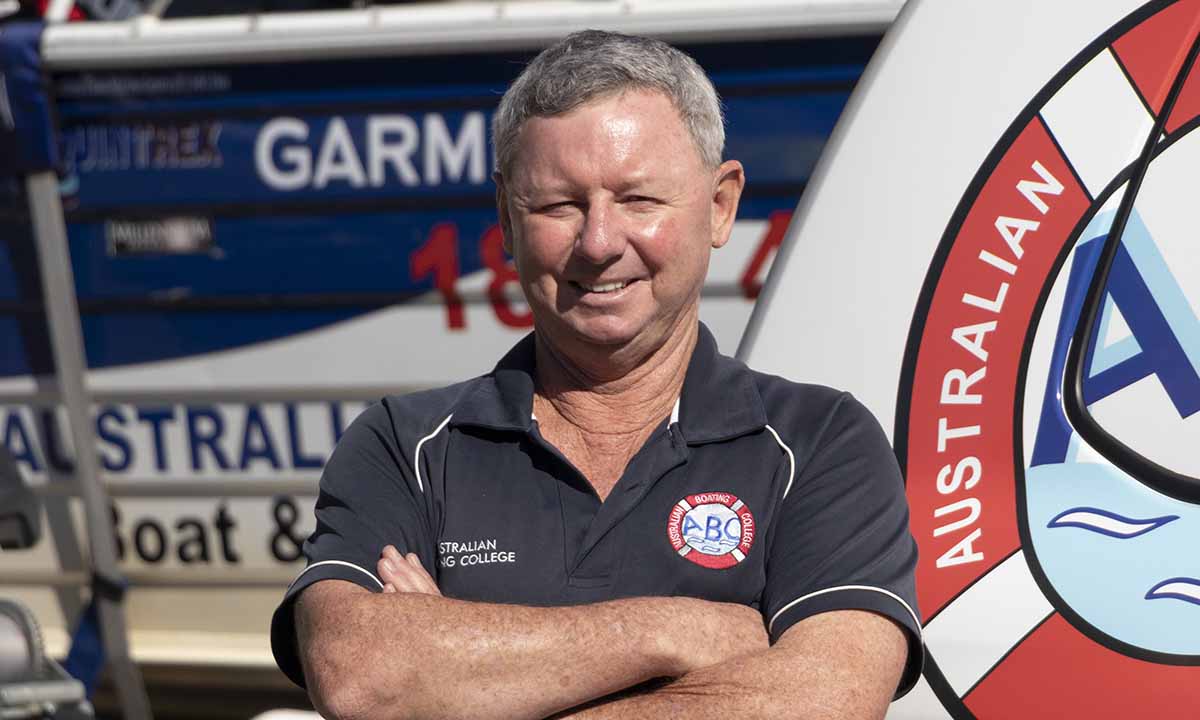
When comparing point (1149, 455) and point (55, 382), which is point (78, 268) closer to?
point (55, 382)

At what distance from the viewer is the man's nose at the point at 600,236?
1.73 metres

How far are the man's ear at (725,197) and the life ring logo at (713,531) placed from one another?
1.27 ft

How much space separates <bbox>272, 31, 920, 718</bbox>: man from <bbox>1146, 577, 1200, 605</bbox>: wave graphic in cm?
29

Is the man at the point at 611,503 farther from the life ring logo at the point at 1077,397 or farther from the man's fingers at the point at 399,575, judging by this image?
the life ring logo at the point at 1077,397

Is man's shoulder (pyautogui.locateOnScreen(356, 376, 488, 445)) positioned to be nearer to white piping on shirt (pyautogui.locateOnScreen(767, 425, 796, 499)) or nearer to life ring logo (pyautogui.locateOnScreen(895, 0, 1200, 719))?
white piping on shirt (pyautogui.locateOnScreen(767, 425, 796, 499))

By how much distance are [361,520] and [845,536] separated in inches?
24.5

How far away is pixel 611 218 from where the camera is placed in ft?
5.73

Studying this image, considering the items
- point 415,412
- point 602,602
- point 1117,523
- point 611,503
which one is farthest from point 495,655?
point 1117,523

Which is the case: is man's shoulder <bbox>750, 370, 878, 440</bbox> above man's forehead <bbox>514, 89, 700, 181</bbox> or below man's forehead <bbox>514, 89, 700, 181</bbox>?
below

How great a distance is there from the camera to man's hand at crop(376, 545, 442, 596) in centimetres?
169

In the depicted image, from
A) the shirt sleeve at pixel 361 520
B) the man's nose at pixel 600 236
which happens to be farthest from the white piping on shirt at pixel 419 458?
the man's nose at pixel 600 236

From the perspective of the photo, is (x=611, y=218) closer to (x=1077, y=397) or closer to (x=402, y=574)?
(x=402, y=574)

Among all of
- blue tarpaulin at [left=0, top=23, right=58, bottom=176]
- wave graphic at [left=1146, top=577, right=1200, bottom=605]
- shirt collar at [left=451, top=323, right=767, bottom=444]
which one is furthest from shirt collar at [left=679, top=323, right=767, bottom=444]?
blue tarpaulin at [left=0, top=23, right=58, bottom=176]

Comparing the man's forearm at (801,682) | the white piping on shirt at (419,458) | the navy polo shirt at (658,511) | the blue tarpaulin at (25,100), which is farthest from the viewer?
the blue tarpaulin at (25,100)
